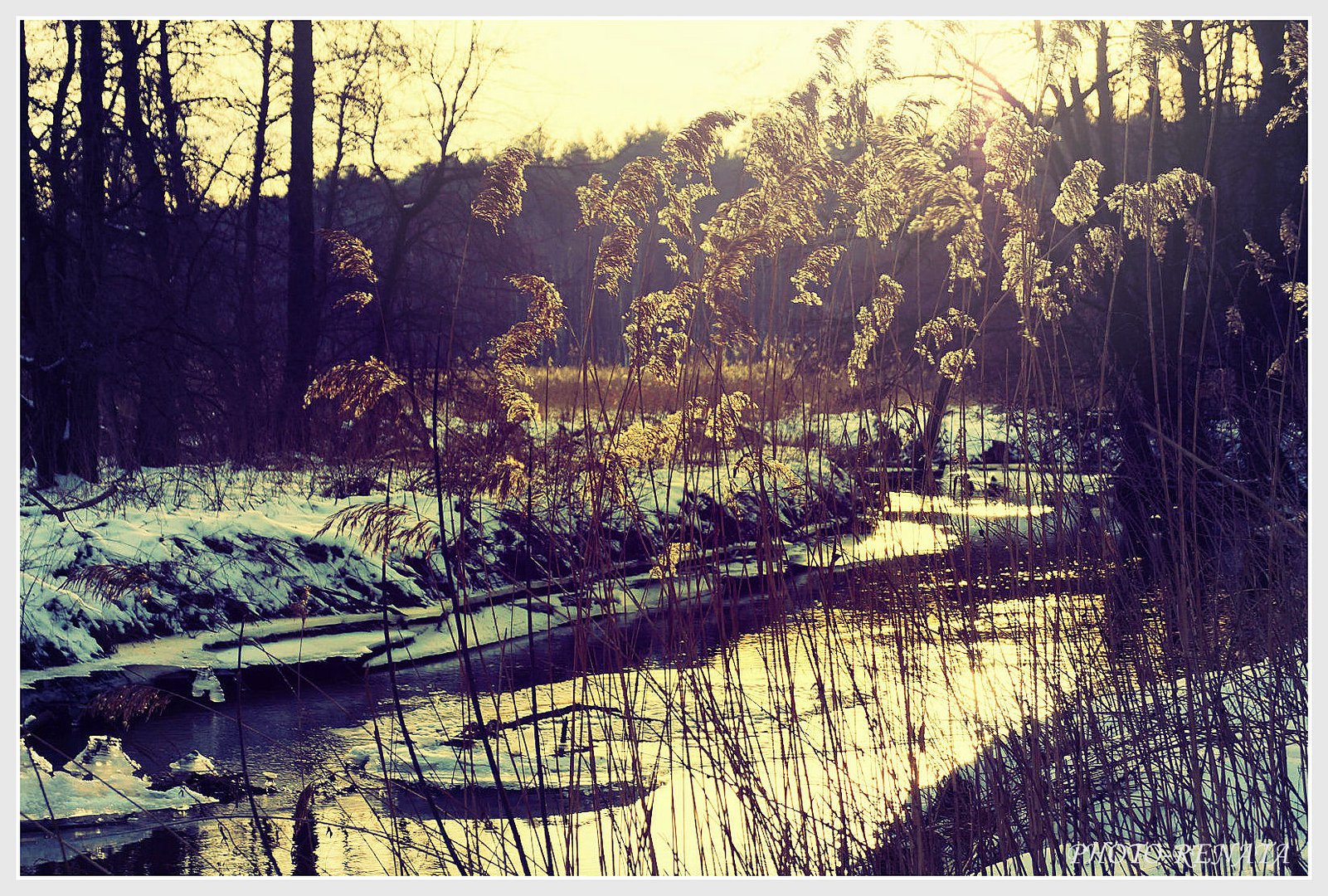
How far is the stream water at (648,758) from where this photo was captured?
7.88ft

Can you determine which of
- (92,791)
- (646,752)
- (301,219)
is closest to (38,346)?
(301,219)

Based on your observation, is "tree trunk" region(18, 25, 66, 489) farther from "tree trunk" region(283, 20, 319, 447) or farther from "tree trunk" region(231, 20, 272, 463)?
"tree trunk" region(283, 20, 319, 447)

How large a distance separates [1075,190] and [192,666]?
150 inches

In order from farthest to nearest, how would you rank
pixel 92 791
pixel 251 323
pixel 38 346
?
pixel 251 323, pixel 38 346, pixel 92 791

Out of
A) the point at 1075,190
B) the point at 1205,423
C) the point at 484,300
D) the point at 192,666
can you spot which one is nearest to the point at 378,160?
the point at 484,300

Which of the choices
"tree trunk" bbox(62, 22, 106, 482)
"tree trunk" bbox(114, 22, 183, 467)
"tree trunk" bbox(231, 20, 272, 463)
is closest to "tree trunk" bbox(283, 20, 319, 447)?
"tree trunk" bbox(231, 20, 272, 463)

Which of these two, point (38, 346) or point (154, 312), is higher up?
point (154, 312)

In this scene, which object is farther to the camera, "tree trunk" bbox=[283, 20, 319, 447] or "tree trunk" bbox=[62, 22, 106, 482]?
"tree trunk" bbox=[283, 20, 319, 447]

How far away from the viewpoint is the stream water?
2400 mm

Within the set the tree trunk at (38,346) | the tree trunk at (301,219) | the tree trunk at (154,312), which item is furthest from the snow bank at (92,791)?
the tree trunk at (301,219)

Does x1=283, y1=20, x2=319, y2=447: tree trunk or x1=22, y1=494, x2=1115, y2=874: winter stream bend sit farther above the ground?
x1=283, y1=20, x2=319, y2=447: tree trunk

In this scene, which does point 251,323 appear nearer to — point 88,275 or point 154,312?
point 154,312

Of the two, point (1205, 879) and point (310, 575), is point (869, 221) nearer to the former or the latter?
point (1205, 879)

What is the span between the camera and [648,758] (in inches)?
143
